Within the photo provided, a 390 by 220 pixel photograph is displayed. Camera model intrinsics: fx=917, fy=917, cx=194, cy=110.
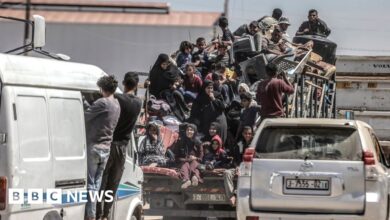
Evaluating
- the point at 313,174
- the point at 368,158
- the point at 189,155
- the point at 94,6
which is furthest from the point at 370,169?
the point at 94,6

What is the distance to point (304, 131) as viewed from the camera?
10.5m

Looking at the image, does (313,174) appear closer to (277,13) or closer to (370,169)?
(370,169)

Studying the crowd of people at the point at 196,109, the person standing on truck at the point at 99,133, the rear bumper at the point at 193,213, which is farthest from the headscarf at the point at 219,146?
the person standing on truck at the point at 99,133

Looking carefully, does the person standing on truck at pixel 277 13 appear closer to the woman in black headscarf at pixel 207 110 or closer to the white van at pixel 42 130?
the woman in black headscarf at pixel 207 110

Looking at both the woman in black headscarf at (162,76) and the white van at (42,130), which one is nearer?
the white van at (42,130)

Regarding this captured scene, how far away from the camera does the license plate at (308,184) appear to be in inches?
399

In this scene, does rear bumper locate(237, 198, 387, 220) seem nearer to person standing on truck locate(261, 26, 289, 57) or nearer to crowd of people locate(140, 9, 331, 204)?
crowd of people locate(140, 9, 331, 204)

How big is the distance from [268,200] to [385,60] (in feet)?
22.2

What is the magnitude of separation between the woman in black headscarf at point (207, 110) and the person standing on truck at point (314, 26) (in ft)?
15.0

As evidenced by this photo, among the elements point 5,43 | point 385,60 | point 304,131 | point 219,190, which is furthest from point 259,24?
point 5,43

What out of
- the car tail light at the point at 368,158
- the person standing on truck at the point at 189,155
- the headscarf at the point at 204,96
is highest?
the headscarf at the point at 204,96

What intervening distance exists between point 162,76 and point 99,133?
8.11 meters

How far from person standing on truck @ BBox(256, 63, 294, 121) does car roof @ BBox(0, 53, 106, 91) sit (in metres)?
5.07

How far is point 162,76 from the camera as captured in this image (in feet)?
58.4
